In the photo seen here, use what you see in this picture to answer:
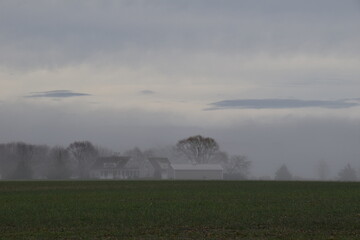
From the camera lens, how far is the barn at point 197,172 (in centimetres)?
16025

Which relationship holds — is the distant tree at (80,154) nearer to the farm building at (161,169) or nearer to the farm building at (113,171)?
the farm building at (113,171)

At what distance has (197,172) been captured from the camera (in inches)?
6393

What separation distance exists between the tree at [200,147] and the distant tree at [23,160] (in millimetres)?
47712

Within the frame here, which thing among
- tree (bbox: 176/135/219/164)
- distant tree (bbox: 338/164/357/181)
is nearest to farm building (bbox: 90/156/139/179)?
tree (bbox: 176/135/219/164)

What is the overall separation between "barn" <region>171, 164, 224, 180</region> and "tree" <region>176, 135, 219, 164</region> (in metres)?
18.0

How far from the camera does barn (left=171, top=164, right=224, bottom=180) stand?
6309 inches
